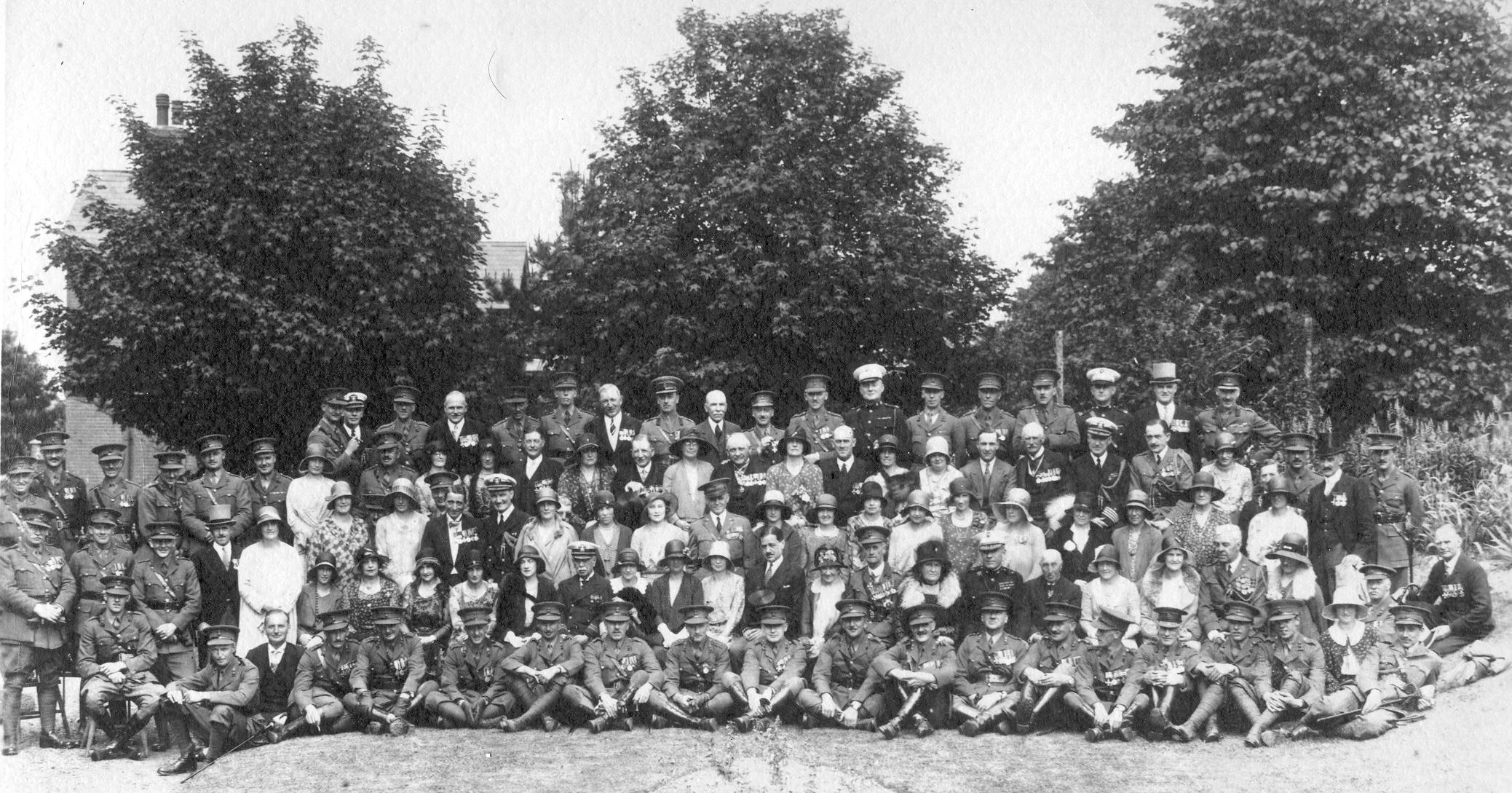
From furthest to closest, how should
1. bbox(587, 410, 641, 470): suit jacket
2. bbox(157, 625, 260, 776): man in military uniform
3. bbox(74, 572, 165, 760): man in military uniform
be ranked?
bbox(587, 410, 641, 470): suit jacket < bbox(74, 572, 165, 760): man in military uniform < bbox(157, 625, 260, 776): man in military uniform

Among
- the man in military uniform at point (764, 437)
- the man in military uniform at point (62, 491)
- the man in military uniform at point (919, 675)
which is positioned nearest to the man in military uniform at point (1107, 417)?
the man in military uniform at point (919, 675)

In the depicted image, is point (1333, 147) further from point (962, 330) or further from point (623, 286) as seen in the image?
point (623, 286)

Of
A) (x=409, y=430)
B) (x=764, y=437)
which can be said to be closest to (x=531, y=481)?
(x=409, y=430)

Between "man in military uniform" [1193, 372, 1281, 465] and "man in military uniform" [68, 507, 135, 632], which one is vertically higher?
"man in military uniform" [1193, 372, 1281, 465]

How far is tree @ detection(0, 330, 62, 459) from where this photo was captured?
784 inches

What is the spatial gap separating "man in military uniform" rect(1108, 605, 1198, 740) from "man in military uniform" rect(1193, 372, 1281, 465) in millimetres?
2233

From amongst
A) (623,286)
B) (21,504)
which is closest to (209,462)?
(21,504)

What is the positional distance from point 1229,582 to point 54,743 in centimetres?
887

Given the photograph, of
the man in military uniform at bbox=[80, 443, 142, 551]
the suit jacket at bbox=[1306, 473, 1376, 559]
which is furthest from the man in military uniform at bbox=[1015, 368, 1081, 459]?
the man in military uniform at bbox=[80, 443, 142, 551]

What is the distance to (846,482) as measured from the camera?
452 inches

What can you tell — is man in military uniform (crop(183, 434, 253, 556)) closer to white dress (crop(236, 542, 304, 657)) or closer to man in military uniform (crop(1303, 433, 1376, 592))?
white dress (crop(236, 542, 304, 657))

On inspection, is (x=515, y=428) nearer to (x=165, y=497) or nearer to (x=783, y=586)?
(x=165, y=497)

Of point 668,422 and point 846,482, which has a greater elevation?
point 668,422

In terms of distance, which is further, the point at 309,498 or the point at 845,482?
the point at 845,482
